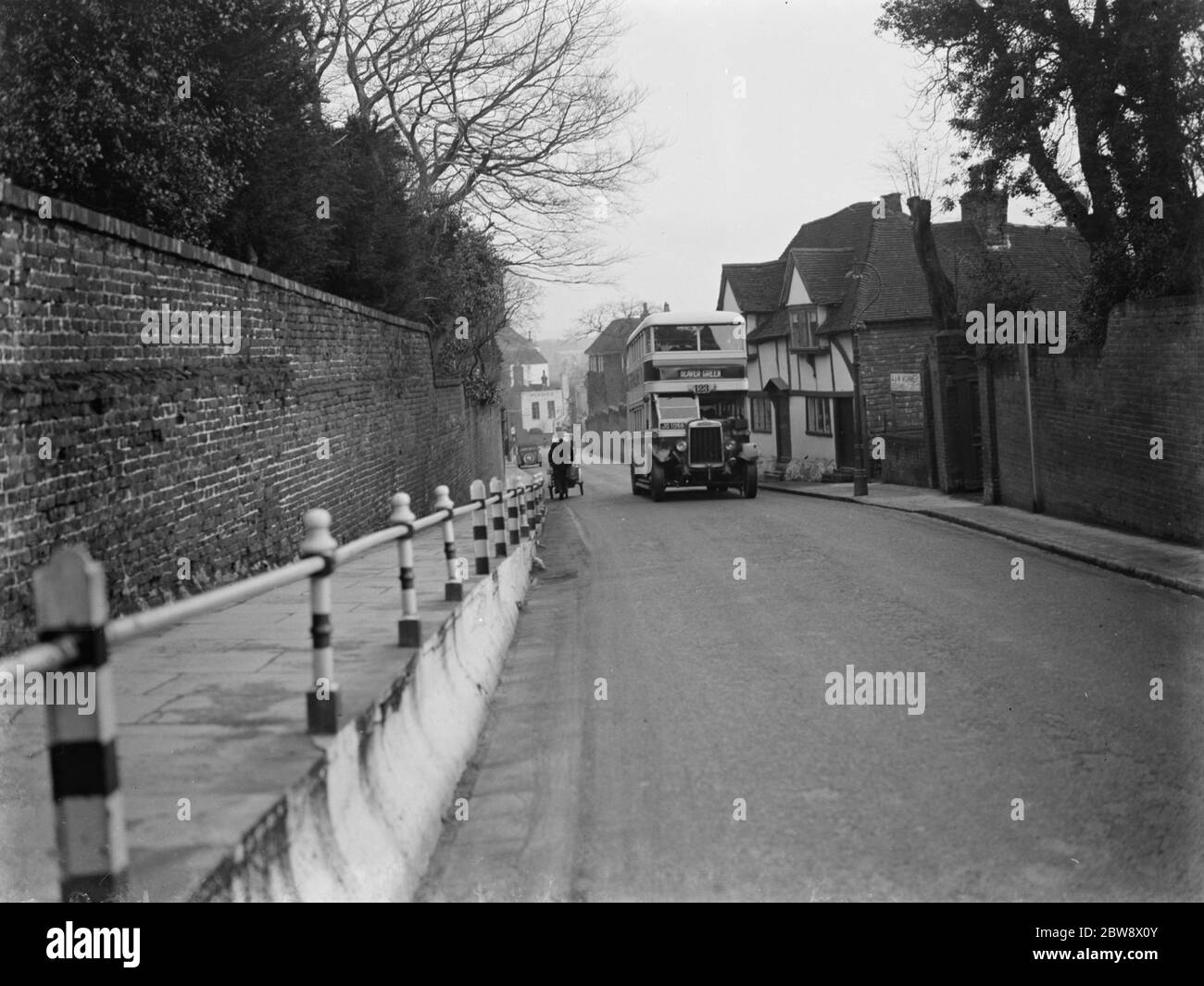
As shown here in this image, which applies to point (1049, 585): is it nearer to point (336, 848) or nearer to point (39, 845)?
point (336, 848)

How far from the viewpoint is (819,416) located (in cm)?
4375

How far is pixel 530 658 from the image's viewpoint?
10211mm

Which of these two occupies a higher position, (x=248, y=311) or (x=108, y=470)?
(x=248, y=311)

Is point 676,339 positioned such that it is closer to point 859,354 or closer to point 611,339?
point 859,354

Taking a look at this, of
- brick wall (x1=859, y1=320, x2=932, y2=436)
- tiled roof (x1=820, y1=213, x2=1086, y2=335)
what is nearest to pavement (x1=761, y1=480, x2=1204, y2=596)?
brick wall (x1=859, y1=320, x2=932, y2=436)

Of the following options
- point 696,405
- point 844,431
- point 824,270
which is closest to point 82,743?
point 696,405

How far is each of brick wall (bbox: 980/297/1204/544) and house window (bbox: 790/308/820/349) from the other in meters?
20.9

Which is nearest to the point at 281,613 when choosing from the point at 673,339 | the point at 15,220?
the point at 15,220

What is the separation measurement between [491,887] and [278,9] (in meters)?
12.8

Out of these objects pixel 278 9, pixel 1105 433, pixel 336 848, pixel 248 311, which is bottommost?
pixel 336 848

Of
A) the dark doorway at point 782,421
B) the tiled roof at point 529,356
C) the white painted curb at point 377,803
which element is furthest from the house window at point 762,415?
the tiled roof at point 529,356

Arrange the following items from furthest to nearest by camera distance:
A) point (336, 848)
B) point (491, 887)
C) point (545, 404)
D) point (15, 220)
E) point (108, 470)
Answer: point (545, 404)
point (108, 470)
point (15, 220)
point (491, 887)
point (336, 848)

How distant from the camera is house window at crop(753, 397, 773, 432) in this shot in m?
50.1

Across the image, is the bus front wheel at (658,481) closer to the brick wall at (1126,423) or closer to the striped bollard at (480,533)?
the brick wall at (1126,423)
